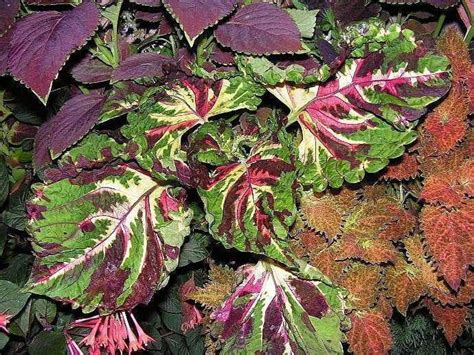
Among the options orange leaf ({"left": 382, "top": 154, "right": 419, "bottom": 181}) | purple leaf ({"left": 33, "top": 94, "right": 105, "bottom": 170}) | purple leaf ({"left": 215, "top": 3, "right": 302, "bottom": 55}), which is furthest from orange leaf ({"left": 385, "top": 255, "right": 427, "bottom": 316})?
purple leaf ({"left": 33, "top": 94, "right": 105, "bottom": 170})

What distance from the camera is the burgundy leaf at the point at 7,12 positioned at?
0.72m

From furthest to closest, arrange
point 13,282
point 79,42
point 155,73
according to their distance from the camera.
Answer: point 13,282, point 155,73, point 79,42

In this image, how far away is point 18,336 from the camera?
37.4 inches

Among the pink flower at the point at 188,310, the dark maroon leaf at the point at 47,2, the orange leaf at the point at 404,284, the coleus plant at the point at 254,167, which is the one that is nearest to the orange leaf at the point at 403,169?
the coleus plant at the point at 254,167

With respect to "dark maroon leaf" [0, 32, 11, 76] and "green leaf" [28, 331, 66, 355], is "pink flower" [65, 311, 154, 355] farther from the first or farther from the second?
"dark maroon leaf" [0, 32, 11, 76]

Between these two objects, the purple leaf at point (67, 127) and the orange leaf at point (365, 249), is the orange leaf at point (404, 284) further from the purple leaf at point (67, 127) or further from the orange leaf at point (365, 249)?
the purple leaf at point (67, 127)

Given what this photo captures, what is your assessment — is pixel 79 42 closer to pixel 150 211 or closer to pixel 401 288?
pixel 150 211

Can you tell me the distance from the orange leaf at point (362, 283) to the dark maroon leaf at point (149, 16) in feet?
1.33

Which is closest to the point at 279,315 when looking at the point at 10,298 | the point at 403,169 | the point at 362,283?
the point at 362,283

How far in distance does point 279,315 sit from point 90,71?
14.9 inches

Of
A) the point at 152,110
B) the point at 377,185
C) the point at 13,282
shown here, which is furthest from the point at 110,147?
the point at 377,185

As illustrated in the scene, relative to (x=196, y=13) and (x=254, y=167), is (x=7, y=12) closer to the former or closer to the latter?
(x=196, y=13)

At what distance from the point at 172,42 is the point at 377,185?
0.34 meters

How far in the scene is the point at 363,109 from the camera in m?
0.79
